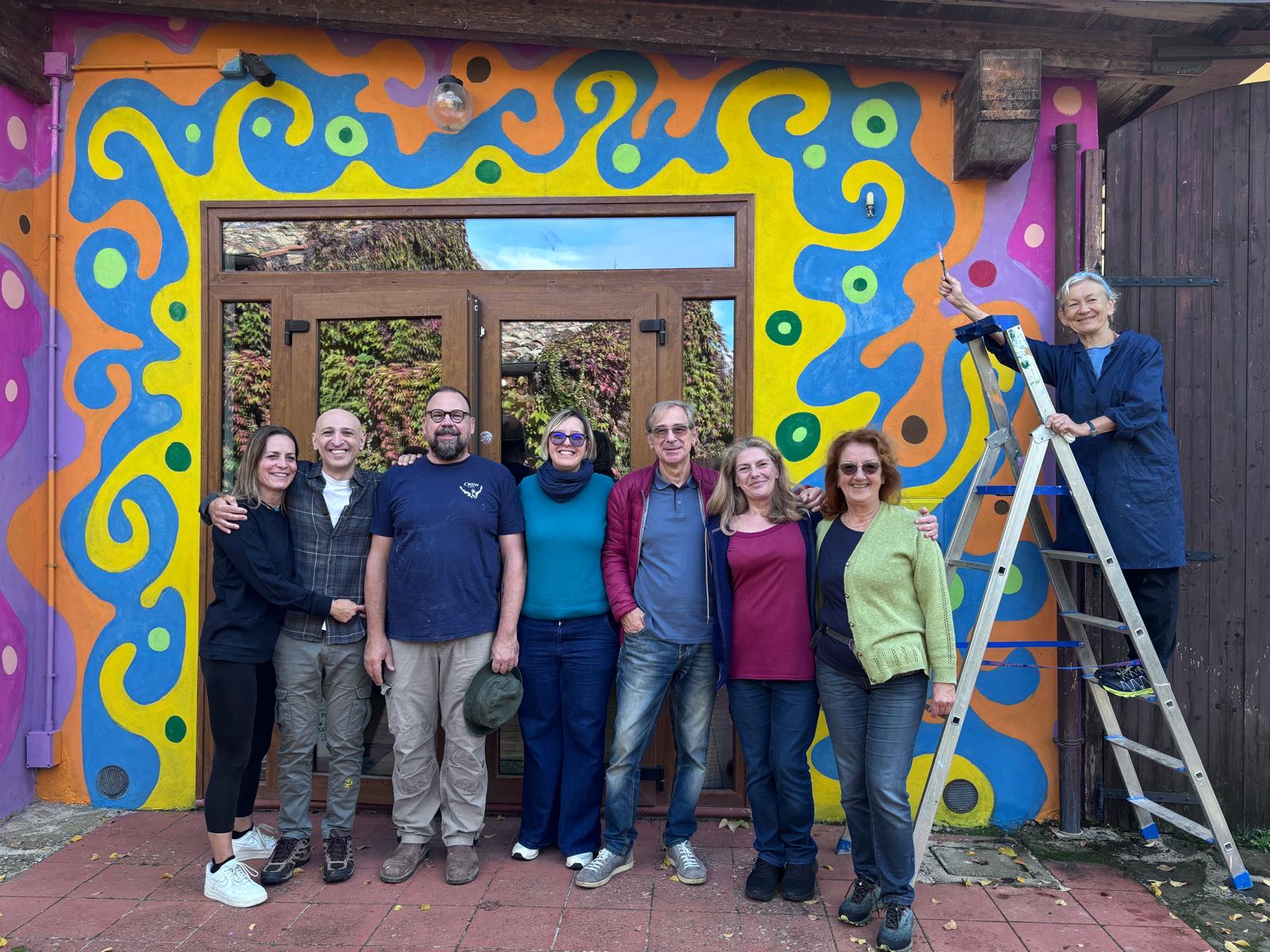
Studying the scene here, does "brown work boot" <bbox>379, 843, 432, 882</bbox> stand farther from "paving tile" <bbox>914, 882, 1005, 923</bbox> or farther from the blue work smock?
the blue work smock

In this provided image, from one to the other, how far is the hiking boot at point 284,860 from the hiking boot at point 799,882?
1888 millimetres

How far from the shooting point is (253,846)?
11.7ft

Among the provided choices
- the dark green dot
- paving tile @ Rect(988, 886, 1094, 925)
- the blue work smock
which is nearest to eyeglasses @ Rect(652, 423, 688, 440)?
the blue work smock

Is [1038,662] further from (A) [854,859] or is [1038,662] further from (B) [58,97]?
(B) [58,97]

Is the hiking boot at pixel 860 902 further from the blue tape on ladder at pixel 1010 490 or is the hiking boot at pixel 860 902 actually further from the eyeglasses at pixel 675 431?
the eyeglasses at pixel 675 431

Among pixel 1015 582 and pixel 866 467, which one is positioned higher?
pixel 866 467

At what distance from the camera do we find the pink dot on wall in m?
4.05

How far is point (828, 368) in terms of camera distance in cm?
407

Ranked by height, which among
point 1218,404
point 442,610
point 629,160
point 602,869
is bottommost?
point 602,869

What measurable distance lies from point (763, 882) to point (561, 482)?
65.7 inches

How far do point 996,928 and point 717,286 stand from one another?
2.80 metres

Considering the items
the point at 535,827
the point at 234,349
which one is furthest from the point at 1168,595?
the point at 234,349

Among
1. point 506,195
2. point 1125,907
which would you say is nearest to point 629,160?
point 506,195

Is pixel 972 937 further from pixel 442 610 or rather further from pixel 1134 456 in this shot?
pixel 442 610
